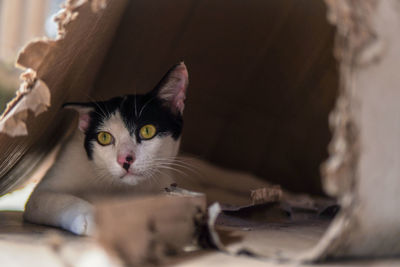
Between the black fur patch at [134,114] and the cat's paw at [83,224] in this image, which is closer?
the cat's paw at [83,224]

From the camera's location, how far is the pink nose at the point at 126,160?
154 cm

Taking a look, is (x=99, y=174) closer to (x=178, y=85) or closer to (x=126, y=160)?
(x=126, y=160)

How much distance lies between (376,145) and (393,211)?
0.46ft

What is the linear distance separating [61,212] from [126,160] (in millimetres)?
269

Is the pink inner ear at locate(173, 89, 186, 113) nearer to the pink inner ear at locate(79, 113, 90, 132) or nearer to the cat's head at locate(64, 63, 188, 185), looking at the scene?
the cat's head at locate(64, 63, 188, 185)

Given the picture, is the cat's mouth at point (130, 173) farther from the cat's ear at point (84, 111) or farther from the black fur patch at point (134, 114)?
the cat's ear at point (84, 111)

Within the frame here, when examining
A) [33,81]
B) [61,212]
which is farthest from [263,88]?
[33,81]

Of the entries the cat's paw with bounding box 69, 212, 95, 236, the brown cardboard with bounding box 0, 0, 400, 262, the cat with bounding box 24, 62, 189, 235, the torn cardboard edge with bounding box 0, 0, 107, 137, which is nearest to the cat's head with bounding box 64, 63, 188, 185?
the cat with bounding box 24, 62, 189, 235

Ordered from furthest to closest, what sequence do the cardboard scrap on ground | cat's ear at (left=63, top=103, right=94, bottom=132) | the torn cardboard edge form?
cat's ear at (left=63, top=103, right=94, bottom=132) → the torn cardboard edge → the cardboard scrap on ground

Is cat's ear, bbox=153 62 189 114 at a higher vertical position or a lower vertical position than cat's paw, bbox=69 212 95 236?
higher

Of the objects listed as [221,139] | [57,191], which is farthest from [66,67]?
[221,139]

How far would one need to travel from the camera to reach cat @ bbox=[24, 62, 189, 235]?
5.10 ft

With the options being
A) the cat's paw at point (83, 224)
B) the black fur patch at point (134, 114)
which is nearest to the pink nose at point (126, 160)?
the black fur patch at point (134, 114)

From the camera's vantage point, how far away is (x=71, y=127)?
2.13m
